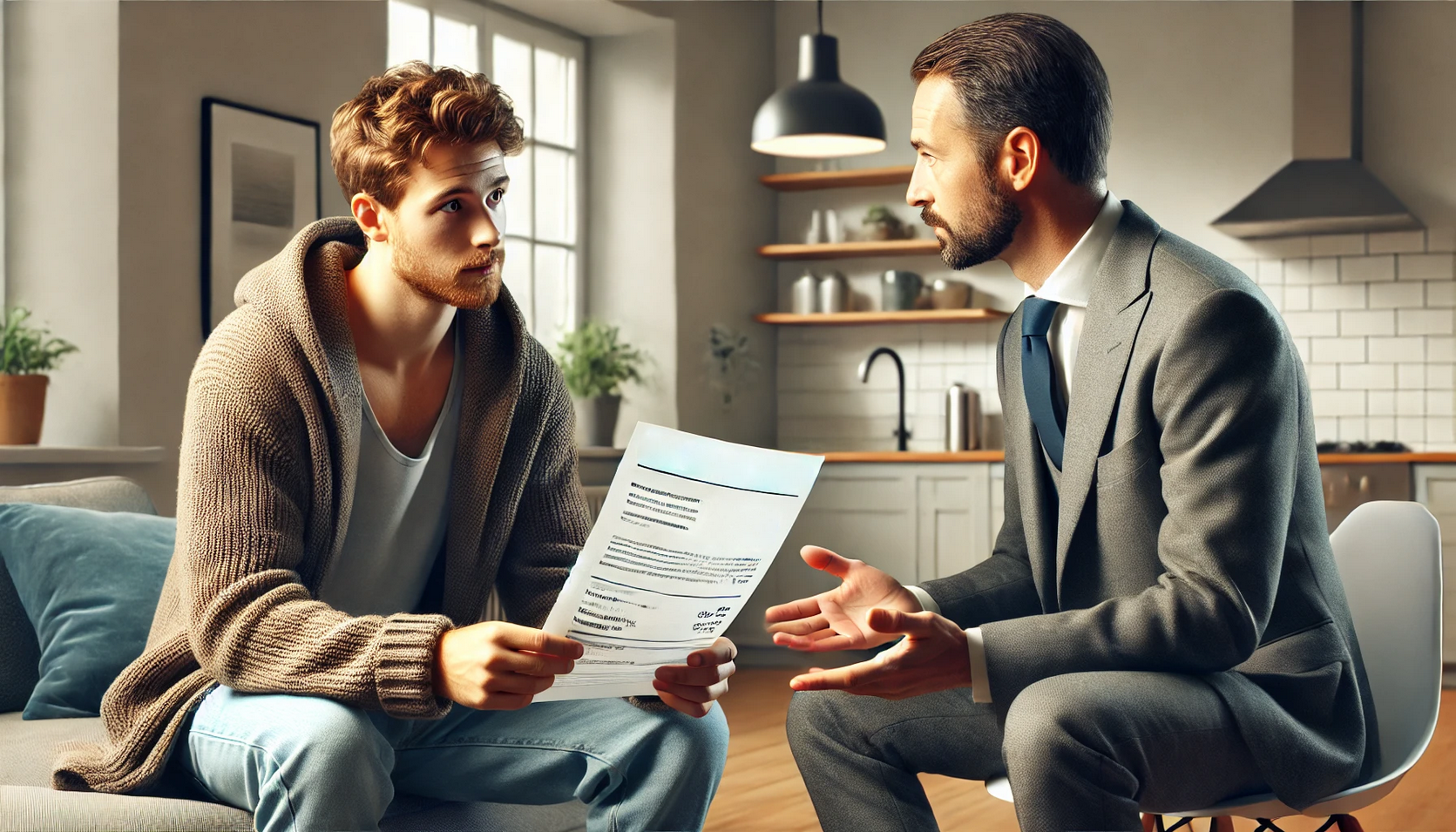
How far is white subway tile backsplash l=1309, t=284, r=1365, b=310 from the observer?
5555 mm

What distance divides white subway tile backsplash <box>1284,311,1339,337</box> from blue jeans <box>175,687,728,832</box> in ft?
15.1

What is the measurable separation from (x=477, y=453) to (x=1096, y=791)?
2.88 feet

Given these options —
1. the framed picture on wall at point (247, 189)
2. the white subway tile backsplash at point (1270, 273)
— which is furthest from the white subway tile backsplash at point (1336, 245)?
the framed picture on wall at point (247, 189)

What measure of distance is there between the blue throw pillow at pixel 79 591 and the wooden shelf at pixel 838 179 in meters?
4.16

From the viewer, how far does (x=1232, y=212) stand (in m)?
5.46

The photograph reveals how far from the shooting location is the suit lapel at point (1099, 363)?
1538 mm

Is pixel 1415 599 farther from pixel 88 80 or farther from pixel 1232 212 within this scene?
pixel 1232 212

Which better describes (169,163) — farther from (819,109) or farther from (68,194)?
(819,109)

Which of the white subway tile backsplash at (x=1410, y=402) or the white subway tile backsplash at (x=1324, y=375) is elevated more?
the white subway tile backsplash at (x=1324, y=375)

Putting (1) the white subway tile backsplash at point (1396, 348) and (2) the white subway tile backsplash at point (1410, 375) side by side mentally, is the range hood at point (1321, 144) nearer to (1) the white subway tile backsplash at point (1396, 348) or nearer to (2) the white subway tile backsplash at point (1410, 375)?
(1) the white subway tile backsplash at point (1396, 348)

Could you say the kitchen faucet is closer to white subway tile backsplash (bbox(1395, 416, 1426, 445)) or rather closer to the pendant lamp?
the pendant lamp

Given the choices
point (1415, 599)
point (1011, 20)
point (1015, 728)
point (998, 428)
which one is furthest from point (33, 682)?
point (998, 428)

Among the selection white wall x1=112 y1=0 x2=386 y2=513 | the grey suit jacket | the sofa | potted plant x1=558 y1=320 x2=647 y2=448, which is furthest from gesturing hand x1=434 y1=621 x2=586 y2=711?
potted plant x1=558 y1=320 x2=647 y2=448

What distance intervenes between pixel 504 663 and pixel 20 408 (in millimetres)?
2231
